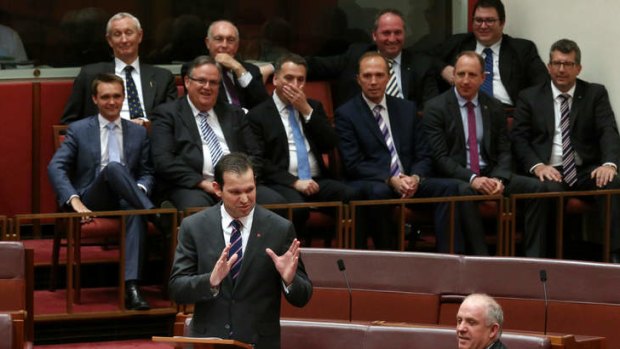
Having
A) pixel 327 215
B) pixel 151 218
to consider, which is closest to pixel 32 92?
pixel 151 218

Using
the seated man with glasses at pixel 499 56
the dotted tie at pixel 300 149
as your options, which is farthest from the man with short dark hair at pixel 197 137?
the seated man with glasses at pixel 499 56

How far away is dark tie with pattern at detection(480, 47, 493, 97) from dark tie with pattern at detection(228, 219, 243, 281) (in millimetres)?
3520

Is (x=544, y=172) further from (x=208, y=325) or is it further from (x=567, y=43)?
(x=208, y=325)

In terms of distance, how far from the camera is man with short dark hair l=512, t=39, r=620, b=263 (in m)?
7.93

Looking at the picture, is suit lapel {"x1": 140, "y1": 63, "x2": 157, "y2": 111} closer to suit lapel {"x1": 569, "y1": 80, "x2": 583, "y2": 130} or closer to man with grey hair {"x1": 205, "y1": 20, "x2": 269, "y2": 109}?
man with grey hair {"x1": 205, "y1": 20, "x2": 269, "y2": 109}

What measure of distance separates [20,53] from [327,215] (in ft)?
6.81

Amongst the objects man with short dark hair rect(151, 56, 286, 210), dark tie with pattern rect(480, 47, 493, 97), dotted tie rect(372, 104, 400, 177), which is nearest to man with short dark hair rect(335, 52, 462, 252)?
dotted tie rect(372, 104, 400, 177)

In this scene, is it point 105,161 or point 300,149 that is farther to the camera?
point 300,149

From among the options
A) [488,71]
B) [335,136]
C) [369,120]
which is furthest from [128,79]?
[488,71]

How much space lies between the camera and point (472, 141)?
7.86 m

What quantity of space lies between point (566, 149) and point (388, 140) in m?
1.01

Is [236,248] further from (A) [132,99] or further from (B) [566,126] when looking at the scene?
(B) [566,126]

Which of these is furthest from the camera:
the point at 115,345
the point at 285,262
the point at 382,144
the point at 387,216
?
the point at 382,144

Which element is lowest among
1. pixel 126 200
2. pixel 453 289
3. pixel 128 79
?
pixel 453 289
